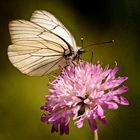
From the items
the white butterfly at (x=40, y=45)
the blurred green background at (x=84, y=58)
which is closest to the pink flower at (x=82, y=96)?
the white butterfly at (x=40, y=45)

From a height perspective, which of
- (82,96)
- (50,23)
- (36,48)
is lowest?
(82,96)

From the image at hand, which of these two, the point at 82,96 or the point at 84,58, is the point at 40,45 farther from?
the point at 84,58

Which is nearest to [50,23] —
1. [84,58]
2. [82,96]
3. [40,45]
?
[40,45]

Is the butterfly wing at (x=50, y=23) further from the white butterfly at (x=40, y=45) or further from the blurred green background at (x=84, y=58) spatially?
the blurred green background at (x=84, y=58)

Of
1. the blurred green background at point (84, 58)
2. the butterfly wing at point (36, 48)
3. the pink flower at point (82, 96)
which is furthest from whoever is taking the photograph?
the blurred green background at point (84, 58)

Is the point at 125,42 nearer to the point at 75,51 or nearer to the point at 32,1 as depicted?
the point at 32,1
